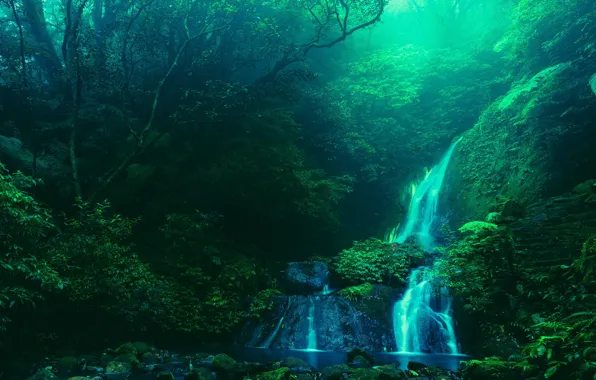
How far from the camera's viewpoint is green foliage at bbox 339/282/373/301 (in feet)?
40.6

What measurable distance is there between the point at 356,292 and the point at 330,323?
145 cm

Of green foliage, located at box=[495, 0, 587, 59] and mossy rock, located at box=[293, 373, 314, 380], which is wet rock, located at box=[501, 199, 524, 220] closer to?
mossy rock, located at box=[293, 373, 314, 380]

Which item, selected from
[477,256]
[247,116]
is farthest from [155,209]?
[477,256]

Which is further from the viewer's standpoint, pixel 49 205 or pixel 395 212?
pixel 395 212

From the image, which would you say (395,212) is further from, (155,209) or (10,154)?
(10,154)

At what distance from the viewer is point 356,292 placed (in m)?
12.5

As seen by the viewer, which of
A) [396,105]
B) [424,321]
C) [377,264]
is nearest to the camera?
[424,321]

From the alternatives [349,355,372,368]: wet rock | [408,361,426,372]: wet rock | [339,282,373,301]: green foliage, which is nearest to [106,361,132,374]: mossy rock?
[349,355,372,368]: wet rock

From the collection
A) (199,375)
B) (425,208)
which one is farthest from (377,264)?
(199,375)

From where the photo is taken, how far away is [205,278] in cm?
1193

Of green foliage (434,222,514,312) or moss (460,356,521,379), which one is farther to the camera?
green foliage (434,222,514,312)

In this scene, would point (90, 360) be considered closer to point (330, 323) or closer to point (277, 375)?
point (277, 375)

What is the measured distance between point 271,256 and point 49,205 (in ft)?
28.6

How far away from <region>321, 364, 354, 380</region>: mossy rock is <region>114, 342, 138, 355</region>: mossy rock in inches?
200
